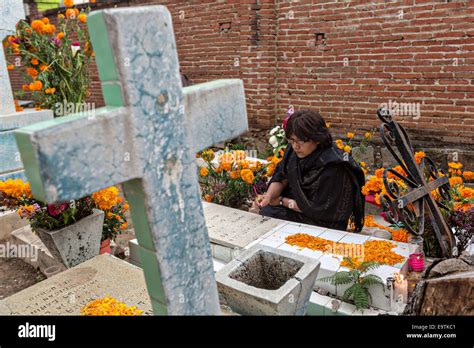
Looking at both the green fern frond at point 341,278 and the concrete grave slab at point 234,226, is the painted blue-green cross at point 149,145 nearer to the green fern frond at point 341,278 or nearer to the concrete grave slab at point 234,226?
the green fern frond at point 341,278

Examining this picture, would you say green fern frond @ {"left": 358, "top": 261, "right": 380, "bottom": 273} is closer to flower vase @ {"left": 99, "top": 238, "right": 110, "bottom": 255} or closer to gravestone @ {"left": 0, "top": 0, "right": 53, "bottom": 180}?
flower vase @ {"left": 99, "top": 238, "right": 110, "bottom": 255}

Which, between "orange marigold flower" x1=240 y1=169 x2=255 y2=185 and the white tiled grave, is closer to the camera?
the white tiled grave

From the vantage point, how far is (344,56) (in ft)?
19.8

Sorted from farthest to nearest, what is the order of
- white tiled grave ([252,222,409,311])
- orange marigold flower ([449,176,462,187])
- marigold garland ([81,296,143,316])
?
orange marigold flower ([449,176,462,187]) < white tiled grave ([252,222,409,311]) < marigold garland ([81,296,143,316])

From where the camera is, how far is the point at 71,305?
2.59m

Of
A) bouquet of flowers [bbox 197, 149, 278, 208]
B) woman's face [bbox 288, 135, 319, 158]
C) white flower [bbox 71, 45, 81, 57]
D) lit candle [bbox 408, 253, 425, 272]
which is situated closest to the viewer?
lit candle [bbox 408, 253, 425, 272]

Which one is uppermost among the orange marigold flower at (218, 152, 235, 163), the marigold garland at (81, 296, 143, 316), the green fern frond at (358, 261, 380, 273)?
the orange marigold flower at (218, 152, 235, 163)

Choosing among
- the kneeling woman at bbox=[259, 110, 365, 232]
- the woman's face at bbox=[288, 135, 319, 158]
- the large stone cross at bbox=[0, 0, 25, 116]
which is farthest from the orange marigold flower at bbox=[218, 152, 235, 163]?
the large stone cross at bbox=[0, 0, 25, 116]

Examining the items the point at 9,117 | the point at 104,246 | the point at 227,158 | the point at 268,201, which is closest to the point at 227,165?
the point at 227,158

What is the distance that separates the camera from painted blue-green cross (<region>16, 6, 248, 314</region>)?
114 centimetres

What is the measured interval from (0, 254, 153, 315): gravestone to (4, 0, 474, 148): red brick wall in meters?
4.47

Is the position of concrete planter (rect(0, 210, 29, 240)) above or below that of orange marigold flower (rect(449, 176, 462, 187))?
below

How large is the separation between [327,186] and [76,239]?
7.34 ft

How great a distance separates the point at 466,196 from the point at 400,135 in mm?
1002
